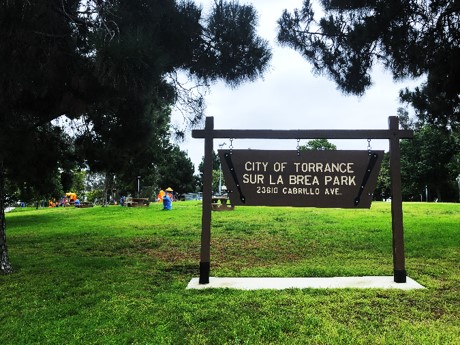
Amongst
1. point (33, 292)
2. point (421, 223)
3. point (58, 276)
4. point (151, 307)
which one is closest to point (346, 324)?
point (151, 307)

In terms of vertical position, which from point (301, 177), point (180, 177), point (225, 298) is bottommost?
point (225, 298)

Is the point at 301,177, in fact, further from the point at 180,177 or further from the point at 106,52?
the point at 180,177

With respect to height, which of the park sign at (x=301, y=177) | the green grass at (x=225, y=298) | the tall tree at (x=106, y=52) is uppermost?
the tall tree at (x=106, y=52)

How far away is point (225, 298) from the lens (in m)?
3.93

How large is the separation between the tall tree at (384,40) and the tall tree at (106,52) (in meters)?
1.78

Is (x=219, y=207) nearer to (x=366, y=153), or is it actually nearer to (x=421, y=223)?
(x=421, y=223)

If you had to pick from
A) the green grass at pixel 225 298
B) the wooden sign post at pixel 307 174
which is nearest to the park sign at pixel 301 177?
the wooden sign post at pixel 307 174

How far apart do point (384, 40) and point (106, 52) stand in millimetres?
4397

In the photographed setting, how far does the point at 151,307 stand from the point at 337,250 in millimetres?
4332

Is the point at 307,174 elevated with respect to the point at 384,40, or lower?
lower

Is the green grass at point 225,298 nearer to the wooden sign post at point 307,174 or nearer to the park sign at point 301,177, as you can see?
the wooden sign post at point 307,174

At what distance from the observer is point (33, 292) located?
178 inches

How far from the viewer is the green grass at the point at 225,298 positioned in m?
3.06

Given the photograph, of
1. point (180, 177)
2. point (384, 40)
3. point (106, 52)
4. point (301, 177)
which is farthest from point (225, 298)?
point (180, 177)
